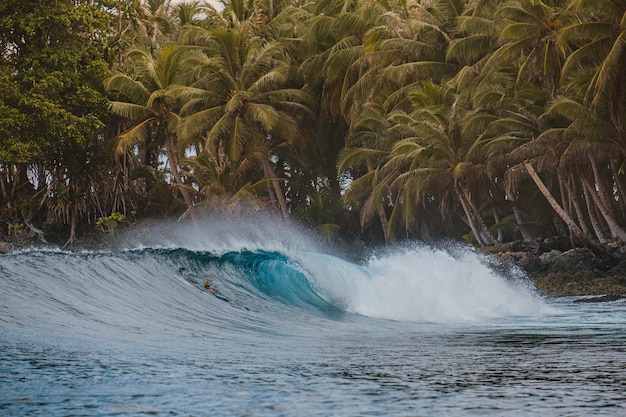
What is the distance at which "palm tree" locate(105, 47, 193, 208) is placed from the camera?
132 feet

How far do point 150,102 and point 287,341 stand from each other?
31414 millimetres

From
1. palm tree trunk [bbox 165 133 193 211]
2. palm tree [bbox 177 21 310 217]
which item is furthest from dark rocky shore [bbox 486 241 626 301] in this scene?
palm tree trunk [bbox 165 133 193 211]

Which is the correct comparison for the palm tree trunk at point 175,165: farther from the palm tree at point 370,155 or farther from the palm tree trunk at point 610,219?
the palm tree trunk at point 610,219

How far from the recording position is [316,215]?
4197 cm

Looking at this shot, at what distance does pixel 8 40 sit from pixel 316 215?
15.4 meters

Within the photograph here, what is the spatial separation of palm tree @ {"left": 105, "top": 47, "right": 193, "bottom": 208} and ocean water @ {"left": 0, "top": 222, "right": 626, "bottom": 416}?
22.1m

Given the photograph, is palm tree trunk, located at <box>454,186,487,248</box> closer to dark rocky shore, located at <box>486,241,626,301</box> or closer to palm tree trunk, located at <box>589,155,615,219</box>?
dark rocky shore, located at <box>486,241,626,301</box>

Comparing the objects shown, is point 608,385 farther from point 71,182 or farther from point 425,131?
point 71,182

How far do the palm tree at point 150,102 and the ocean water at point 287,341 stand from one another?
22147mm

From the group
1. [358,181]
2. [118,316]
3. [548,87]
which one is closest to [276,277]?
[118,316]

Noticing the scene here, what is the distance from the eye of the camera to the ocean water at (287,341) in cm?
566

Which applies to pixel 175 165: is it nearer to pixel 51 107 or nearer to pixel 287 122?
pixel 287 122

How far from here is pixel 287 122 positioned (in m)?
39.9

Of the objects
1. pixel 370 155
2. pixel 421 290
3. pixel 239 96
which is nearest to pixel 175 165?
pixel 239 96
